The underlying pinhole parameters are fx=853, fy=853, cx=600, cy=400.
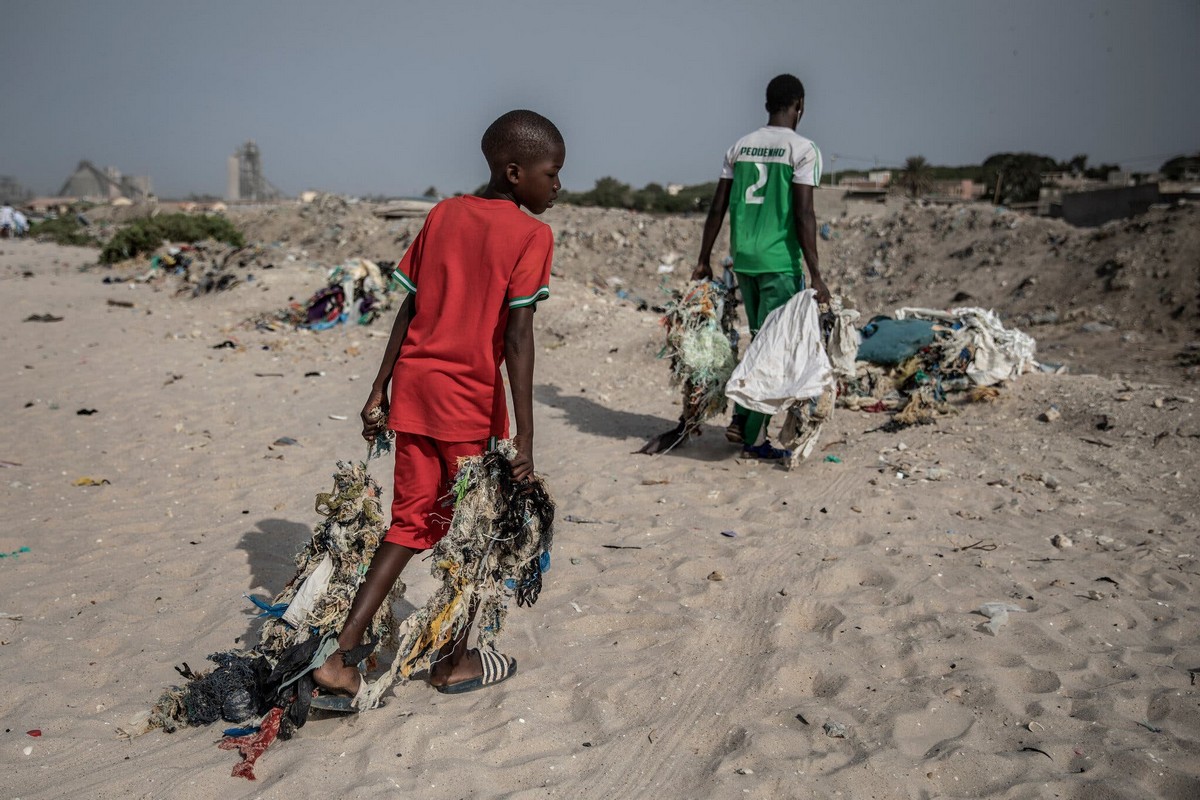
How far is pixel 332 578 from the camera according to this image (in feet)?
8.61

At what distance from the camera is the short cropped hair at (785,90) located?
4.89 meters

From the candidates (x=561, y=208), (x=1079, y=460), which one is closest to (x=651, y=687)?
(x=1079, y=460)

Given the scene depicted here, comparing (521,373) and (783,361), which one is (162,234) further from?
(521,373)

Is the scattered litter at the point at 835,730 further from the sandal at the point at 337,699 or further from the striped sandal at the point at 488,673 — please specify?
the sandal at the point at 337,699

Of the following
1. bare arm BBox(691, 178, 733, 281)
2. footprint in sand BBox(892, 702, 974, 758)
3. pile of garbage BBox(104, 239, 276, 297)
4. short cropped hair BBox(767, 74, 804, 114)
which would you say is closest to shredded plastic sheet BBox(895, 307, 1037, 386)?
bare arm BBox(691, 178, 733, 281)

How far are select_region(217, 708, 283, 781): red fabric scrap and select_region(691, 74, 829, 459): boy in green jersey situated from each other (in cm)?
353

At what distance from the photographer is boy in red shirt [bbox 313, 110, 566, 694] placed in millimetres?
2480

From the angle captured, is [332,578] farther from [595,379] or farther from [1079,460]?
[595,379]

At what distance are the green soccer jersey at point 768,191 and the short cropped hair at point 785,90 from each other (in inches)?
5.7

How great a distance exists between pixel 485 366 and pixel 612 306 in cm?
764

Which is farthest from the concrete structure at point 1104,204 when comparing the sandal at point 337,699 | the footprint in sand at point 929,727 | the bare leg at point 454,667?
the sandal at point 337,699

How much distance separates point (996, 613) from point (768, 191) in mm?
2718

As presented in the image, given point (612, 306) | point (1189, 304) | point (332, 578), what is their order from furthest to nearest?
Answer: point (1189, 304)
point (612, 306)
point (332, 578)

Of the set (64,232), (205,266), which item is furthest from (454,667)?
(64,232)
